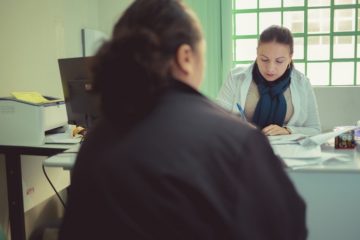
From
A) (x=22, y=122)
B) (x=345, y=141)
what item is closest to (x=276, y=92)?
(x=345, y=141)

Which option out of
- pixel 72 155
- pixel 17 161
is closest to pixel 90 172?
pixel 72 155

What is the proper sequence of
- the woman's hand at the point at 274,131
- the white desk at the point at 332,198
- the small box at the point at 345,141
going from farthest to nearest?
the woman's hand at the point at 274,131 < the small box at the point at 345,141 < the white desk at the point at 332,198

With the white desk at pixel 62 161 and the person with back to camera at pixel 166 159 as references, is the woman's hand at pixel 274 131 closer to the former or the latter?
the white desk at pixel 62 161

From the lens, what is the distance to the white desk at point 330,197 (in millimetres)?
1504

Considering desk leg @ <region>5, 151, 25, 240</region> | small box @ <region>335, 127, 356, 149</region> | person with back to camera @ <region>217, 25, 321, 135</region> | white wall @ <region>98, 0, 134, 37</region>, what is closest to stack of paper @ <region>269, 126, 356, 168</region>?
small box @ <region>335, 127, 356, 149</region>

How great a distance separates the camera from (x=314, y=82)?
11.5 feet

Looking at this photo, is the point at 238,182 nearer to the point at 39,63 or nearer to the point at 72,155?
the point at 72,155

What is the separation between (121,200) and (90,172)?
7 centimetres

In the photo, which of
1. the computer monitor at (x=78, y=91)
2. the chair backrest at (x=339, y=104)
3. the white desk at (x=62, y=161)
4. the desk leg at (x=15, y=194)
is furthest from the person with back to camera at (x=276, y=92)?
the desk leg at (x=15, y=194)

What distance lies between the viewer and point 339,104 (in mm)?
2775

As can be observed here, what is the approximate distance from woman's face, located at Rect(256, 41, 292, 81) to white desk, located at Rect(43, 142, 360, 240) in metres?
0.63

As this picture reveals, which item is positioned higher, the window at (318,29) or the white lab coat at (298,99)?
the window at (318,29)

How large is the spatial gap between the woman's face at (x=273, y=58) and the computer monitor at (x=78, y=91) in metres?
0.89

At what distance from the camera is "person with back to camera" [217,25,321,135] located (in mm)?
2049
